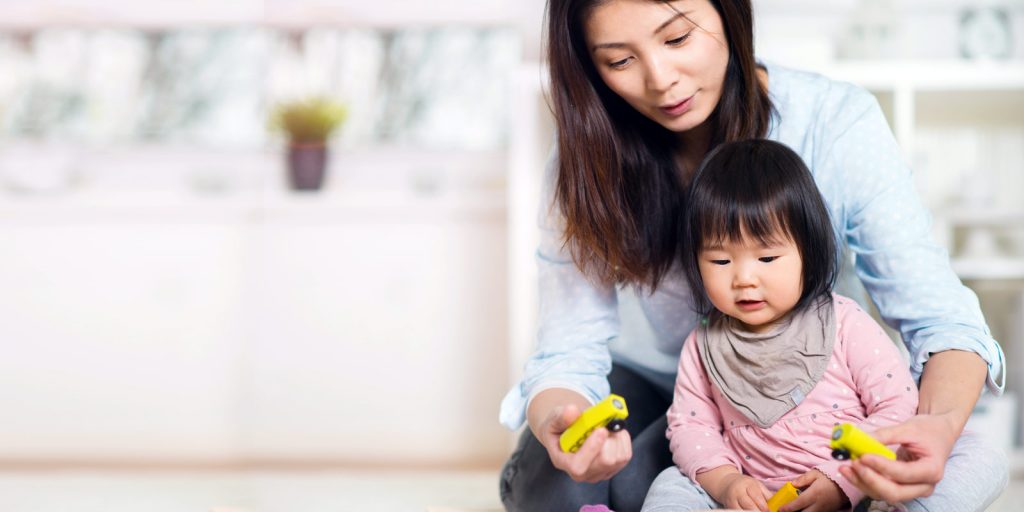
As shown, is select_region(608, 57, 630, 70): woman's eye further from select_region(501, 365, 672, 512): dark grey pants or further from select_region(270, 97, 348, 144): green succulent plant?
select_region(270, 97, 348, 144): green succulent plant

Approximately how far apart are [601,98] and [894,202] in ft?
1.16

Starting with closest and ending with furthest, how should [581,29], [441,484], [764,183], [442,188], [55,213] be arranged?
1. [764,183]
2. [581,29]
3. [441,484]
4. [55,213]
5. [442,188]

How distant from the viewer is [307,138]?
254 centimetres

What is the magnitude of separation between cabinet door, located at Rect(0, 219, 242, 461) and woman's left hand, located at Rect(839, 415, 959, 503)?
6.41ft

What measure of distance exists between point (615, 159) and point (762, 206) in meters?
0.22

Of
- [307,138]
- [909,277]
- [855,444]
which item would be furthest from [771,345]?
[307,138]

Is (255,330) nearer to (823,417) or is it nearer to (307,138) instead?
(307,138)

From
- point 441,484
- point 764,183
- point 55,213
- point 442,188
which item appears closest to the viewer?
point 764,183

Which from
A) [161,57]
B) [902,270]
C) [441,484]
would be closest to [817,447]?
[902,270]

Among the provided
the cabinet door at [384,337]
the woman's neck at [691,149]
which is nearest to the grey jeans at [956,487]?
the woman's neck at [691,149]

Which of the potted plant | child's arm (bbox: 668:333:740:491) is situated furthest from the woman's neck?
the potted plant

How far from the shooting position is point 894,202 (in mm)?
1095

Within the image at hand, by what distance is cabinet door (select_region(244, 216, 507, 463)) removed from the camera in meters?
2.44

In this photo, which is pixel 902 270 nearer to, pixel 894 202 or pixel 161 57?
pixel 894 202
